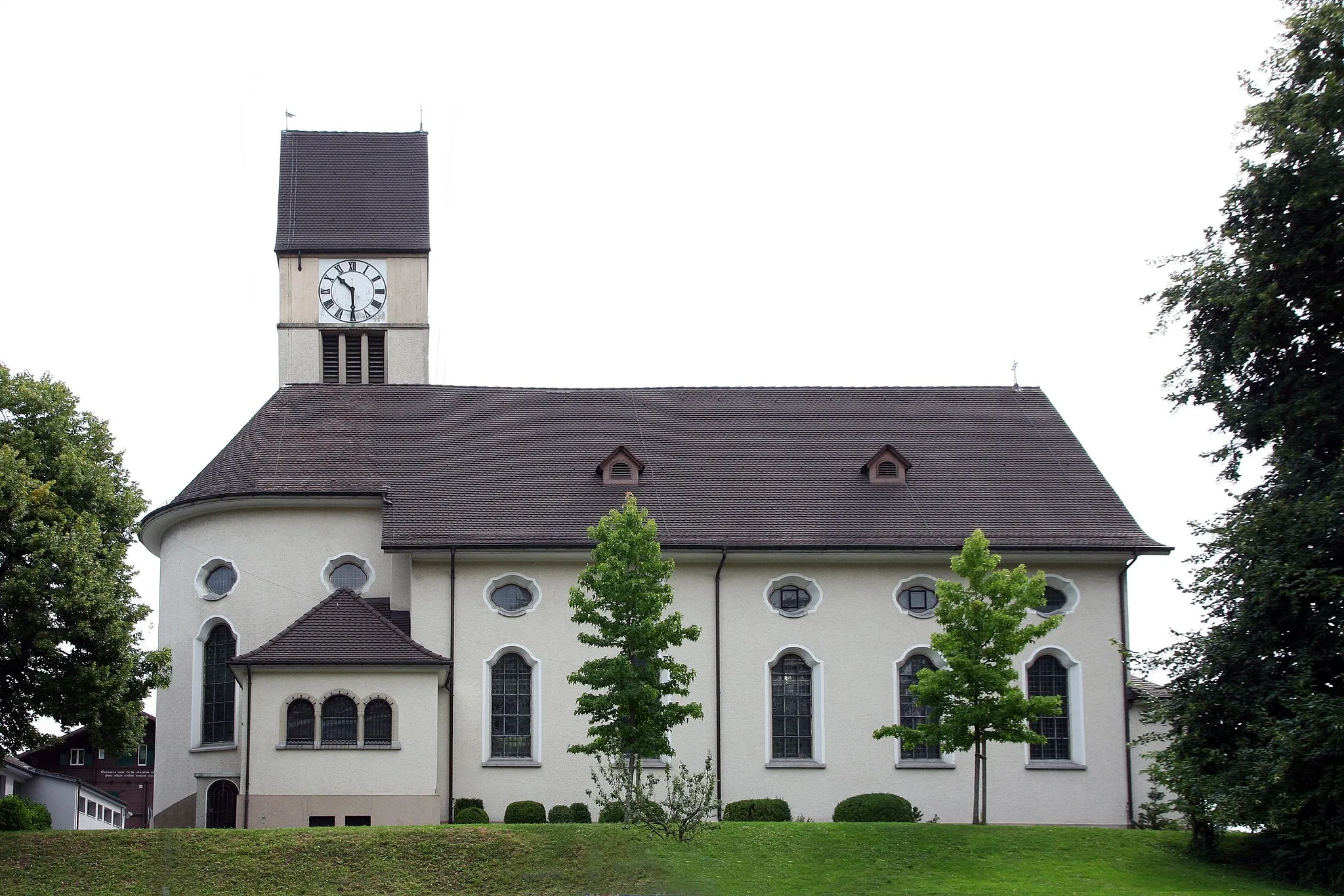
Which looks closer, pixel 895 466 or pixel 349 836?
pixel 349 836

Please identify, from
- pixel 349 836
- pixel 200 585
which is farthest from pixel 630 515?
pixel 200 585

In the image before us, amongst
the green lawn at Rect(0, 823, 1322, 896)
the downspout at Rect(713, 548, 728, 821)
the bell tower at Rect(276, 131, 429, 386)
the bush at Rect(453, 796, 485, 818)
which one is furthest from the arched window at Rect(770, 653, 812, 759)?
the bell tower at Rect(276, 131, 429, 386)

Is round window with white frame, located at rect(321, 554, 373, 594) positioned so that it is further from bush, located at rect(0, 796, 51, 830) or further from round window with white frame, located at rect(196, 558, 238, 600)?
bush, located at rect(0, 796, 51, 830)

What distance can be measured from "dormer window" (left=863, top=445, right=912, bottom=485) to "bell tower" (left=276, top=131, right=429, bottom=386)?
15366 millimetres

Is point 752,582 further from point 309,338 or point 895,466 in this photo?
point 309,338

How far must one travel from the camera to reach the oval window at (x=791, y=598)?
42969 mm

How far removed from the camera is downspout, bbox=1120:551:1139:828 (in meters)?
42.1

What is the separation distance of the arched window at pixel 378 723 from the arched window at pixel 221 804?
4767 millimetres

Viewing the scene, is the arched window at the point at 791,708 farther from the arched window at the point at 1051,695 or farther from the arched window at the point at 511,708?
the arched window at the point at 511,708

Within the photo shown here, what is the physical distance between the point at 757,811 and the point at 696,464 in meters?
10.9

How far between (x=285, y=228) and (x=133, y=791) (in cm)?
3795

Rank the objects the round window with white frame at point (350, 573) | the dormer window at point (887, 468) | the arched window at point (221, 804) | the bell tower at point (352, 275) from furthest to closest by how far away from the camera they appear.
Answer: the bell tower at point (352, 275)
the dormer window at point (887, 468)
the round window with white frame at point (350, 573)
the arched window at point (221, 804)

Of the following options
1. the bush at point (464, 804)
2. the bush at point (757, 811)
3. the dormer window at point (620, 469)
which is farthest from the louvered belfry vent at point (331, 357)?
the bush at point (757, 811)

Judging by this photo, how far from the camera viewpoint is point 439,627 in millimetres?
41656
